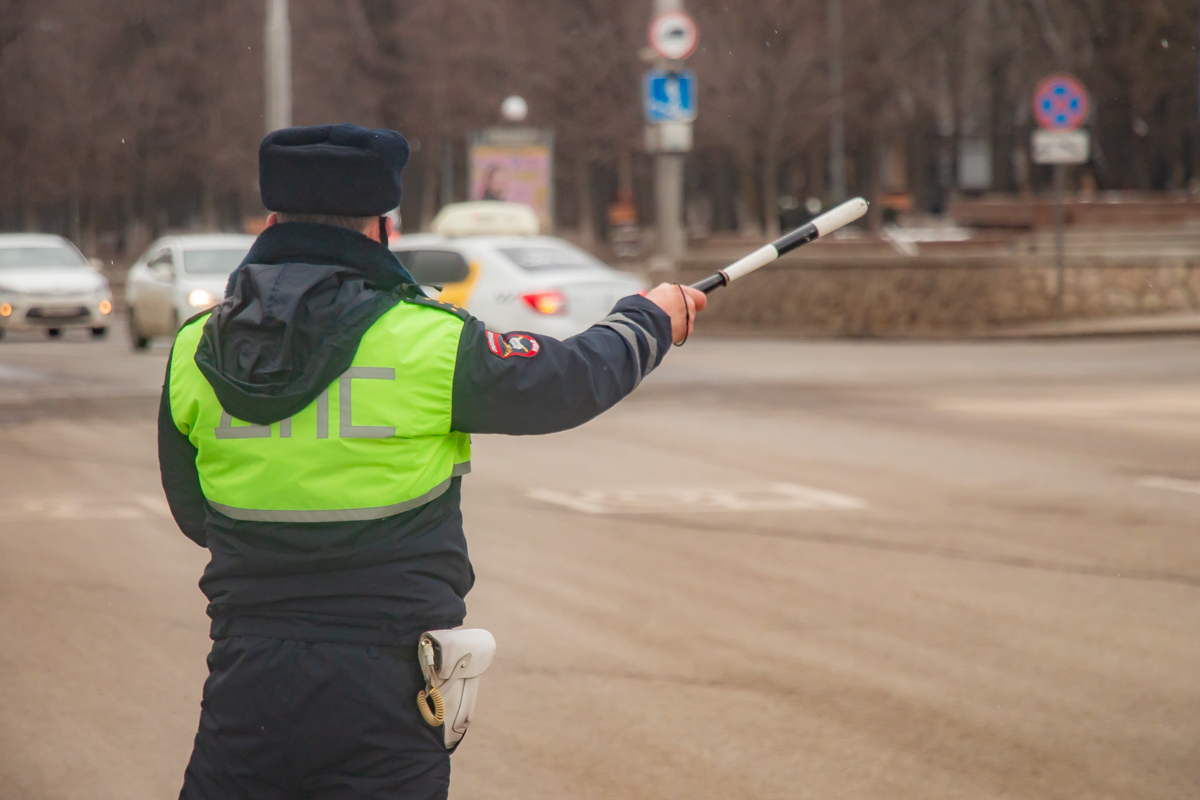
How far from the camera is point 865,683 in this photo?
18.9 feet

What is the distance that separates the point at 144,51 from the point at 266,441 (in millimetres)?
66552

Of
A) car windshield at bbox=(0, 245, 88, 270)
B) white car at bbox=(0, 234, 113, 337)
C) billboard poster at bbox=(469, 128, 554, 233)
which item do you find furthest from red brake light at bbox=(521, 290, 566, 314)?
billboard poster at bbox=(469, 128, 554, 233)

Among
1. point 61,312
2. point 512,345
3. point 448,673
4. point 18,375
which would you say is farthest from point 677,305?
point 61,312

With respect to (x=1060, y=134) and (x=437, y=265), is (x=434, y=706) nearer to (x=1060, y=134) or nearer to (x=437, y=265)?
(x=437, y=265)

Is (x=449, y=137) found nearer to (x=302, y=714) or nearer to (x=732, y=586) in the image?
(x=732, y=586)

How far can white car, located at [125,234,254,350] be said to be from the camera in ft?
70.7

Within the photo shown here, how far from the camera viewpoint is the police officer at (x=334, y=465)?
2.73 m

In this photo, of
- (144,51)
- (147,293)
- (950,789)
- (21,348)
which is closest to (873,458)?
(950,789)

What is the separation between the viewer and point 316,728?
2719 mm

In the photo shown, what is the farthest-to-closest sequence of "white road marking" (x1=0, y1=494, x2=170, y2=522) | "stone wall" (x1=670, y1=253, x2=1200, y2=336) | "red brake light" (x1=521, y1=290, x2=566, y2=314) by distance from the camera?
"stone wall" (x1=670, y1=253, x2=1200, y2=336) < "red brake light" (x1=521, y1=290, x2=566, y2=314) < "white road marking" (x1=0, y1=494, x2=170, y2=522)

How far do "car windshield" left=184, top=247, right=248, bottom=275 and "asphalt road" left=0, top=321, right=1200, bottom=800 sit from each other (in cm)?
906

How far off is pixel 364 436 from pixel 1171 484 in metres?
8.16

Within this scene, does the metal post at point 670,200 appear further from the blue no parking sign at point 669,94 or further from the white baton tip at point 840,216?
the white baton tip at point 840,216

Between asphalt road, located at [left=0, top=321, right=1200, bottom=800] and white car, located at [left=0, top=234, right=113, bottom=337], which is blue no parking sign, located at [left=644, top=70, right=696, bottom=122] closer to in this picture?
white car, located at [left=0, top=234, right=113, bottom=337]
